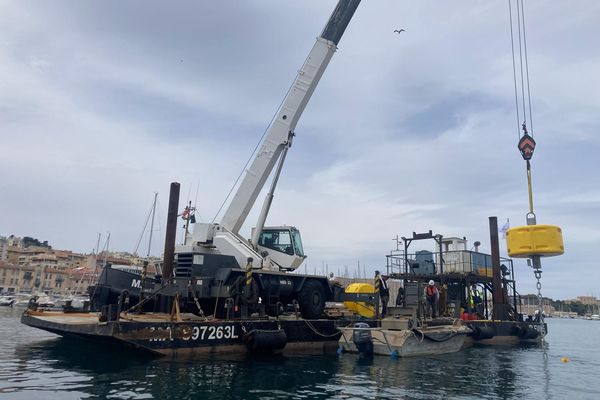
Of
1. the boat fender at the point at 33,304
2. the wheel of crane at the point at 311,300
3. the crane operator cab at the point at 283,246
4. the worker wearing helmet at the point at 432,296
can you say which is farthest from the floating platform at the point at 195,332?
the worker wearing helmet at the point at 432,296

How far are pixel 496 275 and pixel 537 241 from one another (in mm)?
19927

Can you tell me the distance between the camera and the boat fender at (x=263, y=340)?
1342 cm

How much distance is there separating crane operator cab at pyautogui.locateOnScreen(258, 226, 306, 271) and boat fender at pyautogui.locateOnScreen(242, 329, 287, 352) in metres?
3.16

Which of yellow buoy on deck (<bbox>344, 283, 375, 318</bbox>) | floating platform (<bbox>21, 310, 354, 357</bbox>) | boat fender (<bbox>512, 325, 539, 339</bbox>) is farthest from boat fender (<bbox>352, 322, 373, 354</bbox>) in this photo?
boat fender (<bbox>512, 325, 539, 339</bbox>)

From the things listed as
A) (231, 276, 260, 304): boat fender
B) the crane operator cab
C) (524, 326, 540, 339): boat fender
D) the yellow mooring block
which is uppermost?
the crane operator cab

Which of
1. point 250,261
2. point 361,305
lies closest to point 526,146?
point 250,261

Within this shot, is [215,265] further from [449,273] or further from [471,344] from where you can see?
[449,273]

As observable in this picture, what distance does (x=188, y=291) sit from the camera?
44.1 feet

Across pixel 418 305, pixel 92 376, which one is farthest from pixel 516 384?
pixel 92 376

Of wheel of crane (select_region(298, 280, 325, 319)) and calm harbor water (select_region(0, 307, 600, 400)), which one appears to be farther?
wheel of crane (select_region(298, 280, 325, 319))

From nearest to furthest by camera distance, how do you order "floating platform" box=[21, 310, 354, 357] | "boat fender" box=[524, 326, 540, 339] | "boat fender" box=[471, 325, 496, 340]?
"floating platform" box=[21, 310, 354, 357]
"boat fender" box=[471, 325, 496, 340]
"boat fender" box=[524, 326, 540, 339]

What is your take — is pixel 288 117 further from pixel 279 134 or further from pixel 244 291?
pixel 244 291

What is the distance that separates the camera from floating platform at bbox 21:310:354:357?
37.3 ft

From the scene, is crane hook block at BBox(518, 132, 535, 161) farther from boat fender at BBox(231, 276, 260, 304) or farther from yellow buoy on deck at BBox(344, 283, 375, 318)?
yellow buoy on deck at BBox(344, 283, 375, 318)
